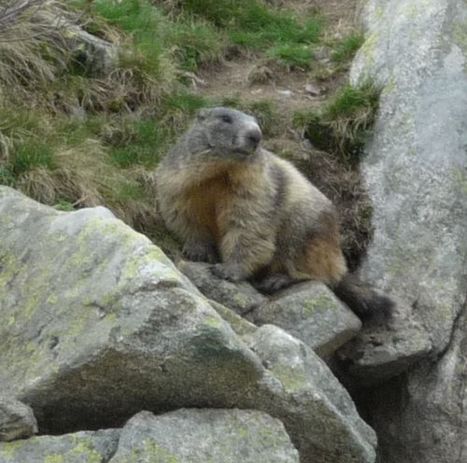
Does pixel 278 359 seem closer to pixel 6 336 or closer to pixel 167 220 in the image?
pixel 6 336

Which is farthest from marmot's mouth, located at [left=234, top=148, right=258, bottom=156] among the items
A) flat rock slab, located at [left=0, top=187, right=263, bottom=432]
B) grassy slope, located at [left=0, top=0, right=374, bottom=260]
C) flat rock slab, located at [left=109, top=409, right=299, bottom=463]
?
flat rock slab, located at [left=109, top=409, right=299, bottom=463]

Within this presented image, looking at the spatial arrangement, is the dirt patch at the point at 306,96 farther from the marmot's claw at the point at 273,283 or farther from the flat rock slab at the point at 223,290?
the flat rock slab at the point at 223,290

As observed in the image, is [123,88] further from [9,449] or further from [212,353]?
[9,449]

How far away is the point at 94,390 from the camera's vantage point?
535 cm

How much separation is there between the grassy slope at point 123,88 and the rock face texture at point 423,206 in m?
0.76

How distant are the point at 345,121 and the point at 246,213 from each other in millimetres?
1991

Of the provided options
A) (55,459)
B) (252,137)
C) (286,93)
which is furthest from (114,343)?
(286,93)

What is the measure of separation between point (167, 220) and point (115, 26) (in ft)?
8.67

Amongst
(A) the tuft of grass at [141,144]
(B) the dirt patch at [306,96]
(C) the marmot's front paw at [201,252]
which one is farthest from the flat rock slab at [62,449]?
(B) the dirt patch at [306,96]

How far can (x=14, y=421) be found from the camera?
5.04 meters

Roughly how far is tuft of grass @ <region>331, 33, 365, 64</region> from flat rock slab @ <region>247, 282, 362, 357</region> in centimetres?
→ 367

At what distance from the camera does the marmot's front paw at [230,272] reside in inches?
305

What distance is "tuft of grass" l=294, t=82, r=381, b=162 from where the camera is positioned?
31.1 ft

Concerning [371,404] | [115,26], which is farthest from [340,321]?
[115,26]
